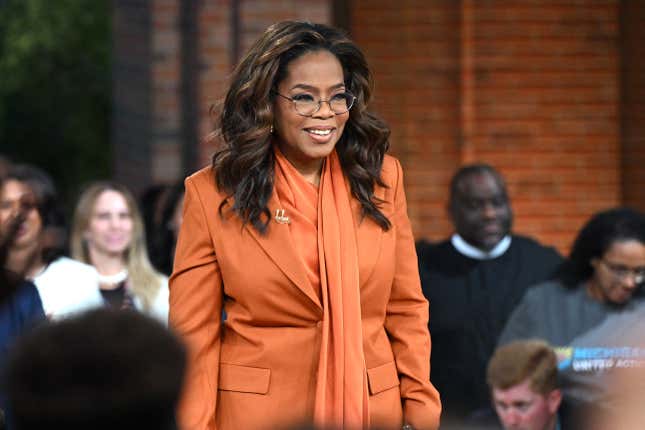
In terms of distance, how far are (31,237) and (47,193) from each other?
0.46 meters

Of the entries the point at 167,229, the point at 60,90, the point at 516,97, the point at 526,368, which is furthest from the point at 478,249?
the point at 60,90

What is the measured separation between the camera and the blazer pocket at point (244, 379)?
3859 millimetres

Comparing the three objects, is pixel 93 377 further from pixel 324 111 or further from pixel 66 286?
pixel 66 286

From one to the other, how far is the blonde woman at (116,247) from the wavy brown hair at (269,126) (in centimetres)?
246

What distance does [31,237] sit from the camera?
5.67m

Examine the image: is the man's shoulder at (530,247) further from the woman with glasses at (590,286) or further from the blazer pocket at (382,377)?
the blazer pocket at (382,377)

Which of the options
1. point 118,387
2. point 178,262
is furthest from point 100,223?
point 118,387

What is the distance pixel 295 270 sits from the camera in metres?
3.82

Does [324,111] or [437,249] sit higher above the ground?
[324,111]

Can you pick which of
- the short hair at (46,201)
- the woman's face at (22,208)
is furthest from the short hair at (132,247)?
the woman's face at (22,208)

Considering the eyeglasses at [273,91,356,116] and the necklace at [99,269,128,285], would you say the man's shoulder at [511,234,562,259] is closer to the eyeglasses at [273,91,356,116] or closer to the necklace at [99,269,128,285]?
the necklace at [99,269,128,285]

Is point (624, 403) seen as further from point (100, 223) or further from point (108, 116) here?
point (108, 116)

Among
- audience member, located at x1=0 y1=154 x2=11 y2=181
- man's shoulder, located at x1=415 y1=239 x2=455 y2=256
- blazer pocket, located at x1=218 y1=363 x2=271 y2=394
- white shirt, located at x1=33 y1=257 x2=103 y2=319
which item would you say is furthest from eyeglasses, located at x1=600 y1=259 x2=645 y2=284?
audience member, located at x1=0 y1=154 x2=11 y2=181

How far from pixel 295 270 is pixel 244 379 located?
1.10 feet
